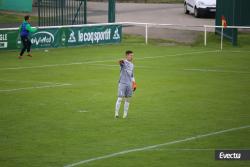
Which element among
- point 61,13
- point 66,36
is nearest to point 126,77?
point 66,36

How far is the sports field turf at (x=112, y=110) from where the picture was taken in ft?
57.3

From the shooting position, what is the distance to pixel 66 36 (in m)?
39.5

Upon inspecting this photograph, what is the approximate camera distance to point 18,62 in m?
34.3

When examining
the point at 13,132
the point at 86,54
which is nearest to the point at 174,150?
the point at 13,132

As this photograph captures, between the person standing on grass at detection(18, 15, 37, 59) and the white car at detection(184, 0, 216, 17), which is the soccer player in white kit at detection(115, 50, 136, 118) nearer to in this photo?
the person standing on grass at detection(18, 15, 37, 59)

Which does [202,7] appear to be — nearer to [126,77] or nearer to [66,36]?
[66,36]

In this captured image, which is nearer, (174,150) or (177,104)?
(174,150)

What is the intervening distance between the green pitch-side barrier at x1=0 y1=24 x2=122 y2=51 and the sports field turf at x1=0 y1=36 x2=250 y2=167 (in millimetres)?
1031

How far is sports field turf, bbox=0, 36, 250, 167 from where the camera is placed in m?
17.5

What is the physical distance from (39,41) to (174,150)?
2146 centimetres

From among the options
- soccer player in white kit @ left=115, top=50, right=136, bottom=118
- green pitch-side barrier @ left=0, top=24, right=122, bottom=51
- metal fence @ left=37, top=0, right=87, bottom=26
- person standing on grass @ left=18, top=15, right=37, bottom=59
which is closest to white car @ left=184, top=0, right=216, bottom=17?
metal fence @ left=37, top=0, right=87, bottom=26

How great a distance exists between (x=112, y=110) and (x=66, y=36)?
1704 centimetres

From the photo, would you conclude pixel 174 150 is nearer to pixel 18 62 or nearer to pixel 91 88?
pixel 91 88

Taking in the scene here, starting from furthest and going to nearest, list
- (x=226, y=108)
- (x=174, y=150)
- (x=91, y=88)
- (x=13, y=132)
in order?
(x=91, y=88) → (x=226, y=108) → (x=13, y=132) → (x=174, y=150)
